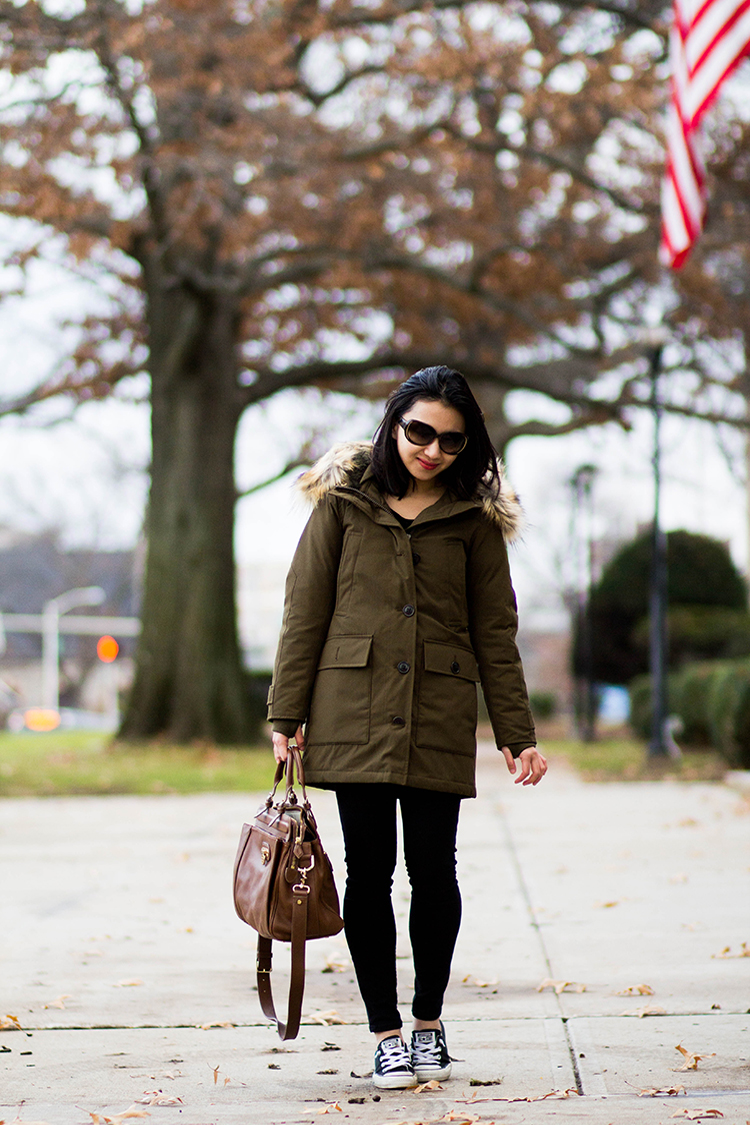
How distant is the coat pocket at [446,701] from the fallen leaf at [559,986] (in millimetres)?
1372

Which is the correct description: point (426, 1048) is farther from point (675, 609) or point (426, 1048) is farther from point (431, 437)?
point (675, 609)

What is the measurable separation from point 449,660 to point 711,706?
31.7 feet

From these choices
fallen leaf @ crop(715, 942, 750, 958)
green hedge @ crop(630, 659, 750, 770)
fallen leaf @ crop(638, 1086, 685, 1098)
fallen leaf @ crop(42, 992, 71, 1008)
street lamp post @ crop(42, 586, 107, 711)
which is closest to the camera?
fallen leaf @ crop(638, 1086, 685, 1098)

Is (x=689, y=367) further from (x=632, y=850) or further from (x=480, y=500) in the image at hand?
(x=480, y=500)

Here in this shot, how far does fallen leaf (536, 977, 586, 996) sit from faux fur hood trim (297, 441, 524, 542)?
1.70 m

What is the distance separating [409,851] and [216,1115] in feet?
2.62

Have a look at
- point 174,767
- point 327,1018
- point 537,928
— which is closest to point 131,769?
point 174,767

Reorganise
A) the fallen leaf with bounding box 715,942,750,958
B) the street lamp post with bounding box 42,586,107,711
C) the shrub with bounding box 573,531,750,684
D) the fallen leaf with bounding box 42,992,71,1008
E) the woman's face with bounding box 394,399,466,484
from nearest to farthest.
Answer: the woman's face with bounding box 394,399,466,484 → the fallen leaf with bounding box 42,992,71,1008 → the fallen leaf with bounding box 715,942,750,958 → the shrub with bounding box 573,531,750,684 → the street lamp post with bounding box 42,586,107,711

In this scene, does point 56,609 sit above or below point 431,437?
below

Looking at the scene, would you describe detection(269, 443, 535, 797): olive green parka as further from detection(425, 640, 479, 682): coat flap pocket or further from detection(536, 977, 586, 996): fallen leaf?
detection(536, 977, 586, 996): fallen leaf

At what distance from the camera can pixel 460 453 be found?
378 cm

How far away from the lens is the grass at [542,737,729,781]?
12688 millimetres

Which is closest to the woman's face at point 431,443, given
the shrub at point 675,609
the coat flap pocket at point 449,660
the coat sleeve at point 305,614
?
the coat sleeve at point 305,614

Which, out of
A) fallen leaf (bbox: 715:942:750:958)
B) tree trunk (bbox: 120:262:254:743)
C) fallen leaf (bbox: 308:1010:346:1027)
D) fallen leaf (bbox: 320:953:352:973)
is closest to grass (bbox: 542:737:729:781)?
tree trunk (bbox: 120:262:254:743)
